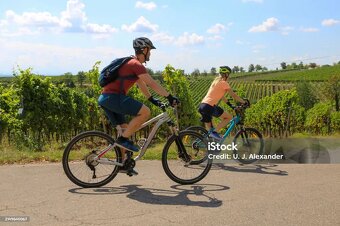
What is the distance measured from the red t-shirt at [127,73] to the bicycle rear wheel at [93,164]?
2.16ft

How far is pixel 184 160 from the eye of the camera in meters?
6.14

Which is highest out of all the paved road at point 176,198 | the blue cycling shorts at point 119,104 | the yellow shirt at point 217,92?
the yellow shirt at point 217,92

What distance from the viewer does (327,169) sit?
6.88m

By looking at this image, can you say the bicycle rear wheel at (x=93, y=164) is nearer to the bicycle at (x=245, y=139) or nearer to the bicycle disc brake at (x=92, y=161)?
the bicycle disc brake at (x=92, y=161)

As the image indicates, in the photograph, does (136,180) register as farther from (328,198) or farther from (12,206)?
(328,198)

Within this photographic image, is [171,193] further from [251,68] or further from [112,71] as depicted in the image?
[251,68]

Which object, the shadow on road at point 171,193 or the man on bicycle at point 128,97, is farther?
the man on bicycle at point 128,97

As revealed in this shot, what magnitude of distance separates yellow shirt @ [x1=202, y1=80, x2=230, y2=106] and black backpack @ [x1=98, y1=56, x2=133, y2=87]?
9.42ft

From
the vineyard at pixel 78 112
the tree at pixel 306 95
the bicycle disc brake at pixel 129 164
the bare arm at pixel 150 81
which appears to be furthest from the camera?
the tree at pixel 306 95

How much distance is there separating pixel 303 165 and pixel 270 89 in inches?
4255

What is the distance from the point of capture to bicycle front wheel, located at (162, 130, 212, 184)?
5.93 meters

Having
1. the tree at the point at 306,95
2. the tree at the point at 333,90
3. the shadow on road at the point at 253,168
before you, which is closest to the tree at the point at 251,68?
the tree at the point at 306,95

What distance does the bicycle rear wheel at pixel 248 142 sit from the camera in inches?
319

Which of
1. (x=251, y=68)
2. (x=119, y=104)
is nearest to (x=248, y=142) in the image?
(x=119, y=104)
